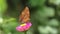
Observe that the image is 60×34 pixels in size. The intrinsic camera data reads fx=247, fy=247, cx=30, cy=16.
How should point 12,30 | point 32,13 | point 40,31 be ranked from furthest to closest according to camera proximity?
point 32,13 < point 40,31 < point 12,30

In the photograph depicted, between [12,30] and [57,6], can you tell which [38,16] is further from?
[12,30]

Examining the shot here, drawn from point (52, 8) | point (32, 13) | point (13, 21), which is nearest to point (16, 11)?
point (32, 13)

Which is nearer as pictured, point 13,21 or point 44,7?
point 13,21

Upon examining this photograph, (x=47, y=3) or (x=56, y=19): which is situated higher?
(x=47, y=3)

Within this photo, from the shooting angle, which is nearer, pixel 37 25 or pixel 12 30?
pixel 12 30

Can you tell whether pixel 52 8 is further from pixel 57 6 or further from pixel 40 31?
pixel 40 31

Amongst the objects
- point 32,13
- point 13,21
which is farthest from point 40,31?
point 13,21

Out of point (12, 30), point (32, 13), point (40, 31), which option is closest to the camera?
point (12, 30)

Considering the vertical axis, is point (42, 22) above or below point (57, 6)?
below

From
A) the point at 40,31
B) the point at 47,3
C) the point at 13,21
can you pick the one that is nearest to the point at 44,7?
the point at 47,3
